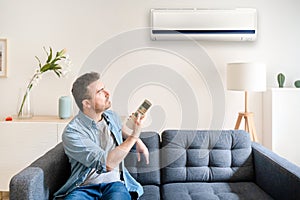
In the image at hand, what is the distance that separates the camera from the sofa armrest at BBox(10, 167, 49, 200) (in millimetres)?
1446

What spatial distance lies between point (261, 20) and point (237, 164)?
1.69m

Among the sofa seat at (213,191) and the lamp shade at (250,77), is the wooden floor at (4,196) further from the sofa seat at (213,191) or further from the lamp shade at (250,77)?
the lamp shade at (250,77)

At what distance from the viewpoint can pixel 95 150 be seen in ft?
5.62

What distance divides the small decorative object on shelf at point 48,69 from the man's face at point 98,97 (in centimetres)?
143

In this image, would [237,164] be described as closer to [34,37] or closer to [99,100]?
[99,100]

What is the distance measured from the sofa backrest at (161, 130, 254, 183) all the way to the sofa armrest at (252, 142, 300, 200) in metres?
0.10

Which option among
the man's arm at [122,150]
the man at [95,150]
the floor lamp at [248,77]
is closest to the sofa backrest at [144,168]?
the man at [95,150]

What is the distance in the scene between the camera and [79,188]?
69.3 inches

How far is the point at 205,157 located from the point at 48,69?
70.7 inches

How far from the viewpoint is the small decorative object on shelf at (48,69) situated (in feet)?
10.1

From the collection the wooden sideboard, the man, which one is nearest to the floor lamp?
the wooden sideboard

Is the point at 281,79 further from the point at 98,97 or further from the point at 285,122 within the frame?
the point at 98,97

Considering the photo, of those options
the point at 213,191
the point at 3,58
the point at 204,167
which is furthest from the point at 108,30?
the point at 213,191

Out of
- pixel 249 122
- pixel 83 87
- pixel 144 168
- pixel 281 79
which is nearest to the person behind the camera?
pixel 83 87
